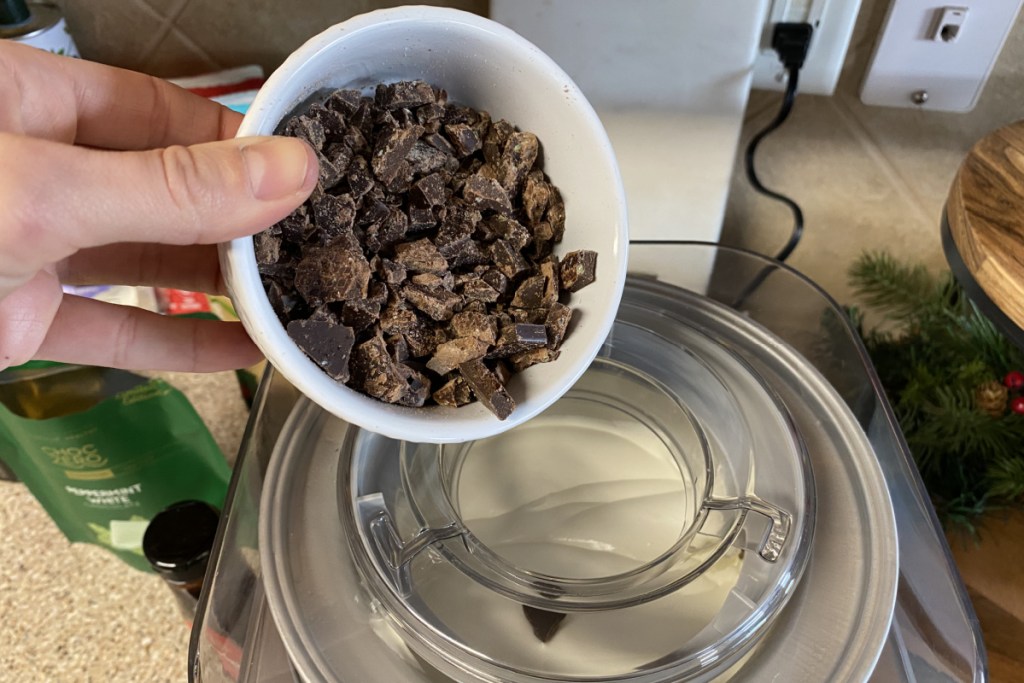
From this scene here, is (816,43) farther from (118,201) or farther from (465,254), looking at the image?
(118,201)

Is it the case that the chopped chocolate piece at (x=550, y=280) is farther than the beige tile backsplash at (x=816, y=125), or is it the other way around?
the beige tile backsplash at (x=816, y=125)

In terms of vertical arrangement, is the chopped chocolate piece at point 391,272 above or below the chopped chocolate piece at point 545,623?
above

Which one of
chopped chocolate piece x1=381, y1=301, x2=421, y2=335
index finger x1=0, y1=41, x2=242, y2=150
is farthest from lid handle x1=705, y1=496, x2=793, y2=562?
index finger x1=0, y1=41, x2=242, y2=150

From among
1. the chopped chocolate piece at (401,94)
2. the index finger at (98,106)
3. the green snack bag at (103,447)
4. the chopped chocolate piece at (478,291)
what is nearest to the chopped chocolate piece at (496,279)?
the chopped chocolate piece at (478,291)

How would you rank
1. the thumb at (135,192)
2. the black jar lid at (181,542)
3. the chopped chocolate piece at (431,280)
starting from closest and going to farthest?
the thumb at (135,192) → the chopped chocolate piece at (431,280) → the black jar lid at (181,542)

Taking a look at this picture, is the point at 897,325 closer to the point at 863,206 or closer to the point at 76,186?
the point at 863,206

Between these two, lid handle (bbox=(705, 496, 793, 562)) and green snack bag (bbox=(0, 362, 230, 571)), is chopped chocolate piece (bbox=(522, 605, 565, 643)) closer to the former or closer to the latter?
lid handle (bbox=(705, 496, 793, 562))

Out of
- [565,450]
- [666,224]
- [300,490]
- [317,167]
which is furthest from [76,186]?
[666,224]

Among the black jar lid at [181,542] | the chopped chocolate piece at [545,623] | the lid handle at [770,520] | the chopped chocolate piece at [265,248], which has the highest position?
the chopped chocolate piece at [265,248]

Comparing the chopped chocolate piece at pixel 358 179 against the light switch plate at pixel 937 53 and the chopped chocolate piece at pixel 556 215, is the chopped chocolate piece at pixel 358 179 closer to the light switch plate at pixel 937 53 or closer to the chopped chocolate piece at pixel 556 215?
the chopped chocolate piece at pixel 556 215
